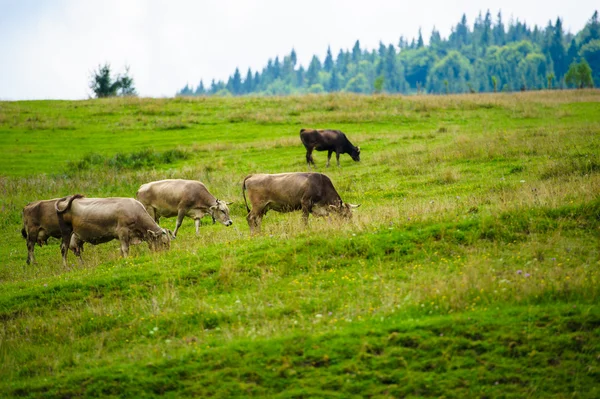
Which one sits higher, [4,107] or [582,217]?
[4,107]

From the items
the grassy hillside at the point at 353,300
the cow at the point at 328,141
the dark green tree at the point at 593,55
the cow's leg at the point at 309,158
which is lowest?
the grassy hillside at the point at 353,300

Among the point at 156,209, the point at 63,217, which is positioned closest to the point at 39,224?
the point at 63,217

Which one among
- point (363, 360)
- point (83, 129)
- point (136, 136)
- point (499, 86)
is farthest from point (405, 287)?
point (499, 86)

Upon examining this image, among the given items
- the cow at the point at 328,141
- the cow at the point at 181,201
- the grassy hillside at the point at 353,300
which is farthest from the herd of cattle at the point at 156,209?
the cow at the point at 328,141

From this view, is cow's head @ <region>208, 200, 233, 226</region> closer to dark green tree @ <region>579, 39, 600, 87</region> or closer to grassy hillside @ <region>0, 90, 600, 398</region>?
grassy hillside @ <region>0, 90, 600, 398</region>

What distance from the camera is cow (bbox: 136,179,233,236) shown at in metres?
20.0

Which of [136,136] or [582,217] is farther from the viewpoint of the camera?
[136,136]

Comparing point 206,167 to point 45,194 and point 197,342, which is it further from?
point 197,342

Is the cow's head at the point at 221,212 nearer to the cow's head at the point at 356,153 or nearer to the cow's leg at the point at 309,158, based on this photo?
the cow's leg at the point at 309,158

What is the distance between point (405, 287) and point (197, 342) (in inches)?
151

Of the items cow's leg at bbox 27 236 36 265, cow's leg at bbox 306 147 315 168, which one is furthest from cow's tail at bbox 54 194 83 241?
cow's leg at bbox 306 147 315 168

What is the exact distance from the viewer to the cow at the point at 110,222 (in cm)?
1672

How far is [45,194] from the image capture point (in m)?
26.1

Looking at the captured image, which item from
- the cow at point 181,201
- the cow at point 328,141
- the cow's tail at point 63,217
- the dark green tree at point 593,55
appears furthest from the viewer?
the dark green tree at point 593,55
